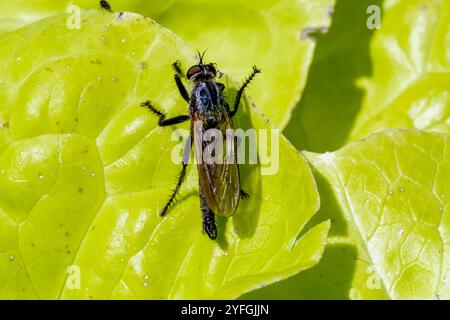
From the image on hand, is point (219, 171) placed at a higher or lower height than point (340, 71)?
lower

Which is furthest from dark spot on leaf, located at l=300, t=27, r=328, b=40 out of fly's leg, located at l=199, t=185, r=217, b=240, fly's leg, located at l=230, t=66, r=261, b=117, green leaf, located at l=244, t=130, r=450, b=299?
fly's leg, located at l=199, t=185, r=217, b=240

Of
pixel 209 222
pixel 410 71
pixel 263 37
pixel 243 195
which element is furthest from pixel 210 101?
pixel 410 71

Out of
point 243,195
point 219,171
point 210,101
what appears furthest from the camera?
point 210,101

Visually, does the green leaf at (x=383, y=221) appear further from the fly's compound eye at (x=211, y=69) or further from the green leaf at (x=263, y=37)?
the fly's compound eye at (x=211, y=69)

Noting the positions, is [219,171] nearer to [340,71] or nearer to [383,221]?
[383,221]

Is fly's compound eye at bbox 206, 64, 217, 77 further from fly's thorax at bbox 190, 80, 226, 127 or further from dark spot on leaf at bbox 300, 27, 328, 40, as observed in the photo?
dark spot on leaf at bbox 300, 27, 328, 40

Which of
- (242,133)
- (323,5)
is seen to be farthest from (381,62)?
(242,133)
